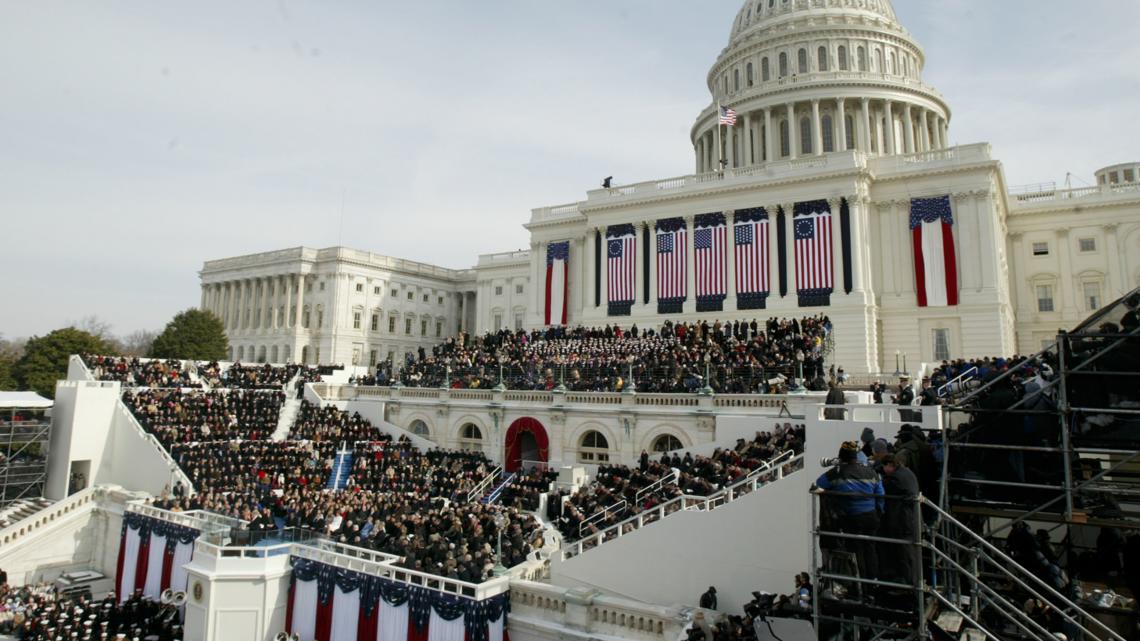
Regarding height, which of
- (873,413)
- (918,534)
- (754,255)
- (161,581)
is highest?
(754,255)

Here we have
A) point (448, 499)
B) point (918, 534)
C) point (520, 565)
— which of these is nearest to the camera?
point (918, 534)

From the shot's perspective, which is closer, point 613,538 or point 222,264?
point 613,538

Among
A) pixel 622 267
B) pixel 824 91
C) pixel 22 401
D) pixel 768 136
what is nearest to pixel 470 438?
pixel 622 267

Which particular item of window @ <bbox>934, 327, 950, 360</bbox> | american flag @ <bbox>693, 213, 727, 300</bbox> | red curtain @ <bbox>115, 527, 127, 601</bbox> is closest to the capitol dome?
american flag @ <bbox>693, 213, 727, 300</bbox>

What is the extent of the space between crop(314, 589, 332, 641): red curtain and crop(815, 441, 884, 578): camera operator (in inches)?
640

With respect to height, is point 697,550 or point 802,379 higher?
point 802,379

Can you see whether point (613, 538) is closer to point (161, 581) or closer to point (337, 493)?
point (337, 493)

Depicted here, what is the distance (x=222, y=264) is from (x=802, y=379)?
86004 millimetres

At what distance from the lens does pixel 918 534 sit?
8164 millimetres

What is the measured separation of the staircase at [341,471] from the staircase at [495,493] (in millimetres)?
6637

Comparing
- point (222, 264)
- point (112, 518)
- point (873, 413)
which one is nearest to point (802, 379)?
point (873, 413)

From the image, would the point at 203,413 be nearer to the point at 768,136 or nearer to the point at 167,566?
the point at 167,566

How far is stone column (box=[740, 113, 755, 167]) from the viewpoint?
6128 cm

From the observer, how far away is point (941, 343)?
138 ft
